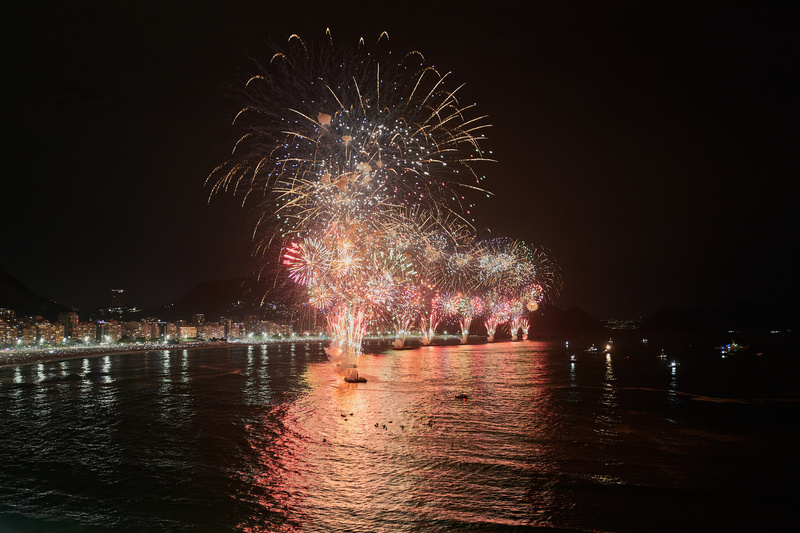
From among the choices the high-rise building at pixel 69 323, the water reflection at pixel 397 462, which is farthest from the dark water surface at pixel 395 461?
the high-rise building at pixel 69 323

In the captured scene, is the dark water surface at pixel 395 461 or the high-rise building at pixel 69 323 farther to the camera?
the high-rise building at pixel 69 323

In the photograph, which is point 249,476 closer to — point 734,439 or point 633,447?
point 633,447

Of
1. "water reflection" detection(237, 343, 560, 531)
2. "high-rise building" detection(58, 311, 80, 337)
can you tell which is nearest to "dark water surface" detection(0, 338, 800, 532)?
"water reflection" detection(237, 343, 560, 531)

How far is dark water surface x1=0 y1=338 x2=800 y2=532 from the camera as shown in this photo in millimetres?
10414

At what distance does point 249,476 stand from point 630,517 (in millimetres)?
8758

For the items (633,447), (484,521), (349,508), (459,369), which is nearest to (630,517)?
(484,521)

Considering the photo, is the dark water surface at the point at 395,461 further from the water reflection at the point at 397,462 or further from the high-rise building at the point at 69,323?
the high-rise building at the point at 69,323

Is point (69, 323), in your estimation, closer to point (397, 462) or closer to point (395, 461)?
point (395, 461)

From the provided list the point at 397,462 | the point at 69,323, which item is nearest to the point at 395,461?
the point at 397,462

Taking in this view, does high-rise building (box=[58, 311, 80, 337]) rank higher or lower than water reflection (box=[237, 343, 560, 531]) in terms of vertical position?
lower

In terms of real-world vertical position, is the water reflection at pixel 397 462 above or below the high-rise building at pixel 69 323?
above

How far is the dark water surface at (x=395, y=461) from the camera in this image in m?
10.4

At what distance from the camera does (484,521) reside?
10.1m

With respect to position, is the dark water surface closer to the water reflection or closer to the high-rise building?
the water reflection
